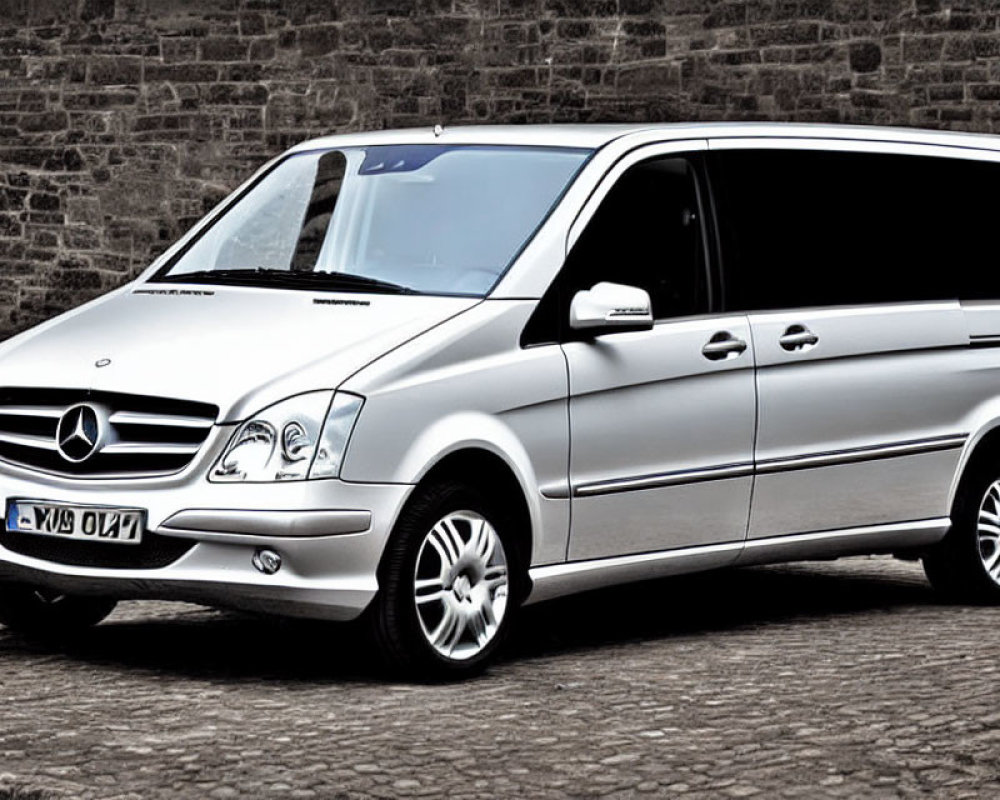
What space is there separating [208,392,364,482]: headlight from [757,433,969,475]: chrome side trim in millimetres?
1928

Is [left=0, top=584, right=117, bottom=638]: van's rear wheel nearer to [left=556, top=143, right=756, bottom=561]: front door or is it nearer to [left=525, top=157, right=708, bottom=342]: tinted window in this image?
[left=556, top=143, right=756, bottom=561]: front door

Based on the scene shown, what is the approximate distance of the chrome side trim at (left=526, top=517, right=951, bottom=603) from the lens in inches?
293

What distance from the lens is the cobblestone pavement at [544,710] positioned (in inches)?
217

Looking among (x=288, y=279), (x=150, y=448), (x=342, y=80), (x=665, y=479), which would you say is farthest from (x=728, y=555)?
(x=342, y=80)

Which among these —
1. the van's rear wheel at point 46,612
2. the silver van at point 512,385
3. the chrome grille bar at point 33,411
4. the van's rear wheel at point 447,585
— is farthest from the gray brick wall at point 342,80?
the chrome grille bar at point 33,411

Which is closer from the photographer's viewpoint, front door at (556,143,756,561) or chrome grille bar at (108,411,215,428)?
chrome grille bar at (108,411,215,428)

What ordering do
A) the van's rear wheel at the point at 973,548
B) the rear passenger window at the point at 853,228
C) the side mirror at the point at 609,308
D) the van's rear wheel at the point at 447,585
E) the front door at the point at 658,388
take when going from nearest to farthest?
1. the van's rear wheel at the point at 447,585
2. the side mirror at the point at 609,308
3. the front door at the point at 658,388
4. the rear passenger window at the point at 853,228
5. the van's rear wheel at the point at 973,548

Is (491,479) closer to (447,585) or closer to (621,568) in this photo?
(447,585)

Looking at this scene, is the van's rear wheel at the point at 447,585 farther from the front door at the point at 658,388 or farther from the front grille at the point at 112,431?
the front grille at the point at 112,431

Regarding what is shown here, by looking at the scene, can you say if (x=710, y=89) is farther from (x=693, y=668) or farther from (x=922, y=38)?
(x=693, y=668)

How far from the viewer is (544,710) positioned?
6527 millimetres

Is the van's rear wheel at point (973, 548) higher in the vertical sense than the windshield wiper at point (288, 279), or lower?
lower

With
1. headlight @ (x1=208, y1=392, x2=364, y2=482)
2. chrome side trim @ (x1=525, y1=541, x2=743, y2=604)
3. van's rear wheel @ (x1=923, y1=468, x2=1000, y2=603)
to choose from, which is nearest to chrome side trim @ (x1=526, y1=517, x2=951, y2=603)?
chrome side trim @ (x1=525, y1=541, x2=743, y2=604)

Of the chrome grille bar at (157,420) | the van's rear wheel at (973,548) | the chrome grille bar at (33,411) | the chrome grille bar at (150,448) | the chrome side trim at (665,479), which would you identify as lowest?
the van's rear wheel at (973,548)
